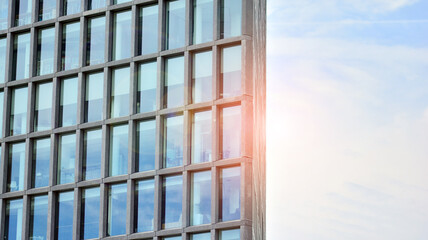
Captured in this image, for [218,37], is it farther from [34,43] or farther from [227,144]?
[34,43]

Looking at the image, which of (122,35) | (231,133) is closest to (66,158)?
(122,35)

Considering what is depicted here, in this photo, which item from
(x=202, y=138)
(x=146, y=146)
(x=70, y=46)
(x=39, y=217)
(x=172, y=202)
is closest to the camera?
(x=172, y=202)

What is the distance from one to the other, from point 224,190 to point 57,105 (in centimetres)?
1167

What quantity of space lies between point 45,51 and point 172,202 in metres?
12.5

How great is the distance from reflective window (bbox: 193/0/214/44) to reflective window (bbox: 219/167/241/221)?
289 inches

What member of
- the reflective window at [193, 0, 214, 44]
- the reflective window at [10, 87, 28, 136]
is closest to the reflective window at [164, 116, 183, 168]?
the reflective window at [193, 0, 214, 44]

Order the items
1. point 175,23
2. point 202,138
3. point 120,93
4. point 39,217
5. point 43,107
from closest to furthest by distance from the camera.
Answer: point 202,138 < point 175,23 < point 120,93 < point 39,217 < point 43,107

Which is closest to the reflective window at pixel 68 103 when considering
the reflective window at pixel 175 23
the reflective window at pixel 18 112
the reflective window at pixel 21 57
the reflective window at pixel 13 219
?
the reflective window at pixel 18 112

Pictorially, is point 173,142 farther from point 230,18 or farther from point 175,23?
point 230,18

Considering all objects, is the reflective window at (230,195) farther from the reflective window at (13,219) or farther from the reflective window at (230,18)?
the reflective window at (13,219)

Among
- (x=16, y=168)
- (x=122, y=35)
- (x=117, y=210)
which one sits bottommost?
(x=117, y=210)

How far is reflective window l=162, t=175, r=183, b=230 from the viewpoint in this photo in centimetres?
5322

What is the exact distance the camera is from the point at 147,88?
5581 centimetres

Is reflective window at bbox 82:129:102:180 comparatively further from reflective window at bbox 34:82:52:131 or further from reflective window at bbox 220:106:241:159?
reflective window at bbox 220:106:241:159
